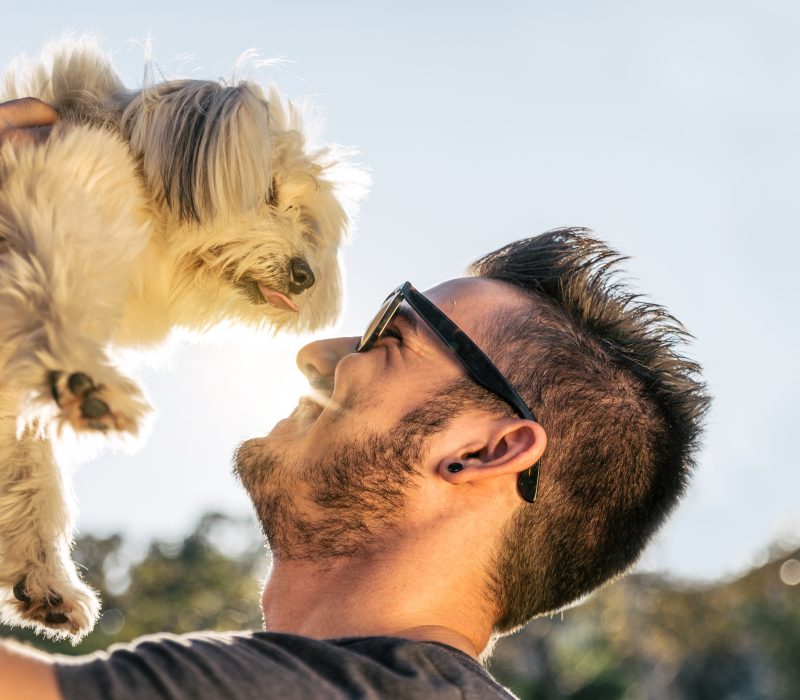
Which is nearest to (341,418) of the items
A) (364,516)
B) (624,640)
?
(364,516)

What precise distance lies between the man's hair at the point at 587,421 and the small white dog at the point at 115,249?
123cm

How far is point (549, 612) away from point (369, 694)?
1259mm

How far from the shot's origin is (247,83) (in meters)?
4.72

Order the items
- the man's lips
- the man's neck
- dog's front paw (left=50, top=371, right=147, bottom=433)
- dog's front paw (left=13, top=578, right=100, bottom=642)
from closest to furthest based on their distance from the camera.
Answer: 1. dog's front paw (left=50, top=371, right=147, bottom=433)
2. the man's neck
3. dog's front paw (left=13, top=578, right=100, bottom=642)
4. the man's lips

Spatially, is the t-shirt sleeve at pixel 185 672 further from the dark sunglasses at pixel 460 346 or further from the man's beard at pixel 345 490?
the dark sunglasses at pixel 460 346

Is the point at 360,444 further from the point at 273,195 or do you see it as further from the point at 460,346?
the point at 273,195

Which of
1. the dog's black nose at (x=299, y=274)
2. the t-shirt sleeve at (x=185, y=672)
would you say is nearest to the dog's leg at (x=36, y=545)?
the dog's black nose at (x=299, y=274)

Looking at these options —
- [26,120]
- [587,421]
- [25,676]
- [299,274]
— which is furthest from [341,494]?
[26,120]

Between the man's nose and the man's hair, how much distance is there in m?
0.59

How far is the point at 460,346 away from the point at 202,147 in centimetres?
153

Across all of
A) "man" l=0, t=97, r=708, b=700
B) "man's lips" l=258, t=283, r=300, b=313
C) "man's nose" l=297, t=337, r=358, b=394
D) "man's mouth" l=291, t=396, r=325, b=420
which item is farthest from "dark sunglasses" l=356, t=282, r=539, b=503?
"man's lips" l=258, t=283, r=300, b=313

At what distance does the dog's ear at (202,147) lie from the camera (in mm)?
4219

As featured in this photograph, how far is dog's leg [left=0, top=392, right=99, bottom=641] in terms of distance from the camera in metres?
3.94

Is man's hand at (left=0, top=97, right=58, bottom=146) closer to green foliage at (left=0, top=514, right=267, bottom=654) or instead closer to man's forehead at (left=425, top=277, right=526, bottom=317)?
man's forehead at (left=425, top=277, right=526, bottom=317)
